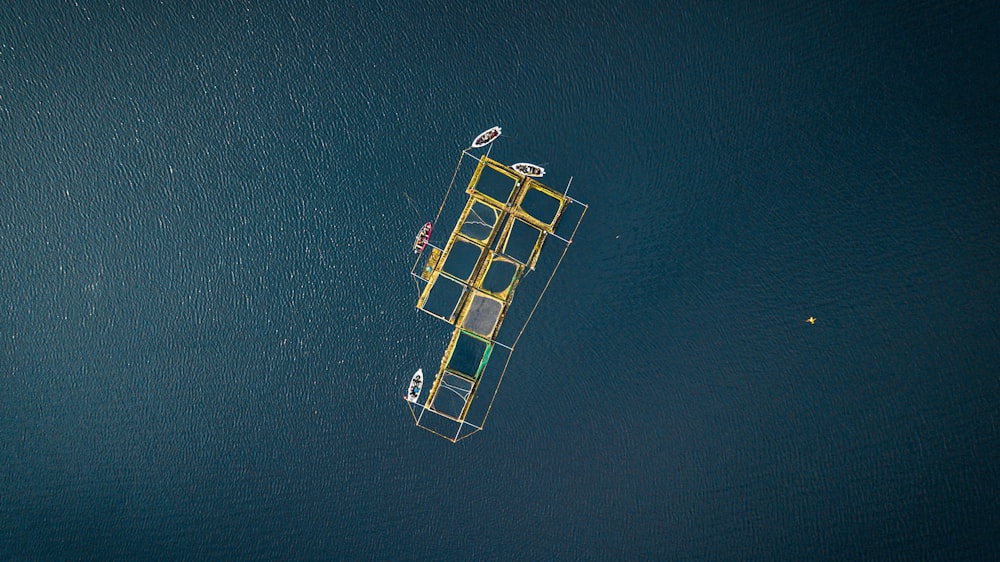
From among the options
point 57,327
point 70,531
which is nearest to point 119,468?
point 70,531

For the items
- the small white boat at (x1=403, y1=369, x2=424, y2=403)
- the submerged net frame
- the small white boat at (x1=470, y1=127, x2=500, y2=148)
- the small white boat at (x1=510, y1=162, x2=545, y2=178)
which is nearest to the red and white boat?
the submerged net frame

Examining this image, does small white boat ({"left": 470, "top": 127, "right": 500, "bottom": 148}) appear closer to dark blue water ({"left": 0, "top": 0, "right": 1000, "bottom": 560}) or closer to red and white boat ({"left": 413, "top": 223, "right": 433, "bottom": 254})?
dark blue water ({"left": 0, "top": 0, "right": 1000, "bottom": 560})

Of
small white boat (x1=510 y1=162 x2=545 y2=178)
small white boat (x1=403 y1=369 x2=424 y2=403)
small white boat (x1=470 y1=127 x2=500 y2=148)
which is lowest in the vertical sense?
small white boat (x1=403 y1=369 x2=424 y2=403)

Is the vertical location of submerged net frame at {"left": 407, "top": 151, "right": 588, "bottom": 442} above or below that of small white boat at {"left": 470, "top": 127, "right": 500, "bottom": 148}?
below

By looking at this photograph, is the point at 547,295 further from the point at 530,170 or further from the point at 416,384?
the point at 416,384

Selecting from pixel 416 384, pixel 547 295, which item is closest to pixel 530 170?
pixel 547 295

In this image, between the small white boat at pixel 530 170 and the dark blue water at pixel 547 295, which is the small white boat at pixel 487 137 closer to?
the dark blue water at pixel 547 295

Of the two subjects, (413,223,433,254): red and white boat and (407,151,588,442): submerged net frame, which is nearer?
(407,151,588,442): submerged net frame
